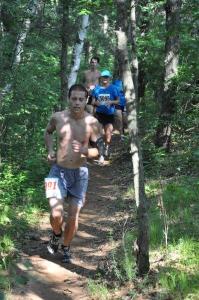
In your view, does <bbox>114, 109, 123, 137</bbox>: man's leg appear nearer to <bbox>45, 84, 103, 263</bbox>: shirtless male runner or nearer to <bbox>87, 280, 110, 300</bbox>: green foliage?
<bbox>45, 84, 103, 263</bbox>: shirtless male runner

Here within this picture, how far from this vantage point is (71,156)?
639 cm

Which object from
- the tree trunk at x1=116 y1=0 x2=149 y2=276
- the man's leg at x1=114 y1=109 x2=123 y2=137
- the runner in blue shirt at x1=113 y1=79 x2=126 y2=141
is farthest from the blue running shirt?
the tree trunk at x1=116 y1=0 x2=149 y2=276

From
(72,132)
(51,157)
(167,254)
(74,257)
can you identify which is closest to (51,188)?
(51,157)

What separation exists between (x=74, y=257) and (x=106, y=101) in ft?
20.1

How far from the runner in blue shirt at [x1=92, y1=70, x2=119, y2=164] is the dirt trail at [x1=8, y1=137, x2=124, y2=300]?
2.81 meters

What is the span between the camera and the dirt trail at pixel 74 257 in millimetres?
5691

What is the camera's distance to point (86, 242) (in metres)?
7.61

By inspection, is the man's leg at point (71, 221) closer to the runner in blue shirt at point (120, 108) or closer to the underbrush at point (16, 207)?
the underbrush at point (16, 207)

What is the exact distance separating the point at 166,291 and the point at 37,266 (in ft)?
6.52

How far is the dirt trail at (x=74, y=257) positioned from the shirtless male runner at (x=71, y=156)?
0.46m

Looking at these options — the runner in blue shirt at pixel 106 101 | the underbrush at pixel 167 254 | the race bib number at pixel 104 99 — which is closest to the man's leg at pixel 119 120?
the runner in blue shirt at pixel 106 101

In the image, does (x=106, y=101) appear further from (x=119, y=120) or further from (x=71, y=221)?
(x=71, y=221)

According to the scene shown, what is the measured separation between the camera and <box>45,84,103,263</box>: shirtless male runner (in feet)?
20.7

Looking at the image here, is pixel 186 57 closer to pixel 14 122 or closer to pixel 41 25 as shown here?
pixel 41 25
